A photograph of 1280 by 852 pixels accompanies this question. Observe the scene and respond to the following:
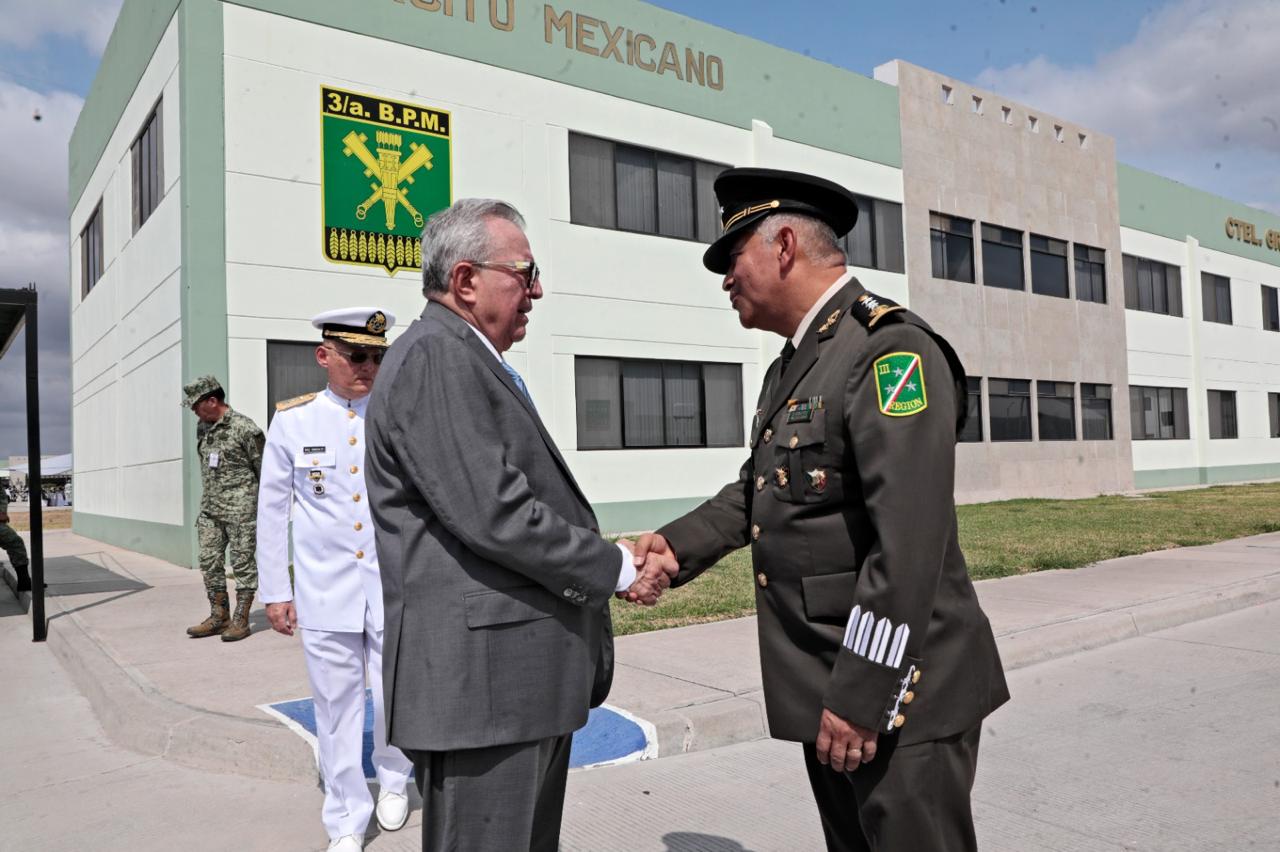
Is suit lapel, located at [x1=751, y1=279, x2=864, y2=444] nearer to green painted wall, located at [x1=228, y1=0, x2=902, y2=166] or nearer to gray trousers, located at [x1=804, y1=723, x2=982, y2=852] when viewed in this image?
gray trousers, located at [x1=804, y1=723, x2=982, y2=852]

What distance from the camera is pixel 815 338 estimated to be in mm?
2443

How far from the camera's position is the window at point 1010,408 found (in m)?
22.9

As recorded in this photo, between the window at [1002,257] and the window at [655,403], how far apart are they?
8.64 metres

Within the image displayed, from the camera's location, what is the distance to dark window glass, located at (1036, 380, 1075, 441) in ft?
79.3

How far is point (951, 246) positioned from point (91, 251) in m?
18.6

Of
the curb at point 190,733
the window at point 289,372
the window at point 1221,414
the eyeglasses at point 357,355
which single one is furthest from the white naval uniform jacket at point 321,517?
the window at point 1221,414

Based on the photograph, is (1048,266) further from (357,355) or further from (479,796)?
(479,796)

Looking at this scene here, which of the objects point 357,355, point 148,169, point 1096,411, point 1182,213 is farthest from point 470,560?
point 1182,213

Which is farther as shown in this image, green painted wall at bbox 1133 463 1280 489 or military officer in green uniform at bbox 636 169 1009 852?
green painted wall at bbox 1133 463 1280 489

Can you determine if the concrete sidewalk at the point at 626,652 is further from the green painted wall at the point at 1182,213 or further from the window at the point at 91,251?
the green painted wall at the point at 1182,213

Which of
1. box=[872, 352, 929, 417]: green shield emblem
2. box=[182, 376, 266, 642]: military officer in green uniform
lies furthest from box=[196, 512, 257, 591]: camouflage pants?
box=[872, 352, 929, 417]: green shield emblem

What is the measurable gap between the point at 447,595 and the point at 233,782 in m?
3.16

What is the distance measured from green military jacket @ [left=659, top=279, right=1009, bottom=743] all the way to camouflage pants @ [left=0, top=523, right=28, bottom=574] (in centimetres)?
1127

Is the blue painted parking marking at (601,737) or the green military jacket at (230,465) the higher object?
the green military jacket at (230,465)
